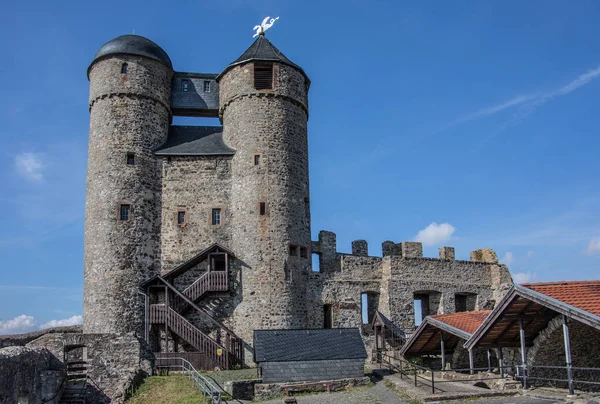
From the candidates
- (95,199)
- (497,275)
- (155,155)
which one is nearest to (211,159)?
(155,155)

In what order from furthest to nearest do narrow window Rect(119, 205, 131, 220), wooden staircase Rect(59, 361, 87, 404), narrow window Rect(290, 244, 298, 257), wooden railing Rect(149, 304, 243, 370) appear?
narrow window Rect(290, 244, 298, 257), narrow window Rect(119, 205, 131, 220), wooden railing Rect(149, 304, 243, 370), wooden staircase Rect(59, 361, 87, 404)

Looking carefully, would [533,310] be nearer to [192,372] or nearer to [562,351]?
[562,351]

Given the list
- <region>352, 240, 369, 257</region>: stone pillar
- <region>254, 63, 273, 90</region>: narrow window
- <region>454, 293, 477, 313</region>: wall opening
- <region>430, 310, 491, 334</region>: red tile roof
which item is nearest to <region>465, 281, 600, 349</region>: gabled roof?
<region>430, 310, 491, 334</region>: red tile roof

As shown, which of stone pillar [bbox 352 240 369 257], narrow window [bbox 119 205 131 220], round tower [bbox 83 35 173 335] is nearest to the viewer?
round tower [bbox 83 35 173 335]

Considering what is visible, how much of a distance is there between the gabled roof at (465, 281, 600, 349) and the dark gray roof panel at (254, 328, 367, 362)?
5.10 metres

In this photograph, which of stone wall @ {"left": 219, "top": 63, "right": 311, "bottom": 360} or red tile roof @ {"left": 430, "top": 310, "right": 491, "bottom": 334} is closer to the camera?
red tile roof @ {"left": 430, "top": 310, "right": 491, "bottom": 334}

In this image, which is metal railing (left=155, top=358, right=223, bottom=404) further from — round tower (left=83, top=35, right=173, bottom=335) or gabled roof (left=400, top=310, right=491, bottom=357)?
gabled roof (left=400, top=310, right=491, bottom=357)

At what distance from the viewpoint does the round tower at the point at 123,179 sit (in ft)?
86.1

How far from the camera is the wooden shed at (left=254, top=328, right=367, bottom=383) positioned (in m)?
20.0

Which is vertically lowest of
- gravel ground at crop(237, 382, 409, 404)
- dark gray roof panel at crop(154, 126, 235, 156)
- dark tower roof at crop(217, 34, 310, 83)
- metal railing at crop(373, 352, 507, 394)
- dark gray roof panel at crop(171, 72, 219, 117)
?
gravel ground at crop(237, 382, 409, 404)

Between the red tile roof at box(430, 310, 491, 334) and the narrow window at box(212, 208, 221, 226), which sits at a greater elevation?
the narrow window at box(212, 208, 221, 226)

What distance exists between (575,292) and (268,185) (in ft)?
50.6

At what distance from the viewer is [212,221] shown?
91.9ft

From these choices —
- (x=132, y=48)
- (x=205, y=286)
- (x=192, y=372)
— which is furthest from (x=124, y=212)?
(x=192, y=372)
